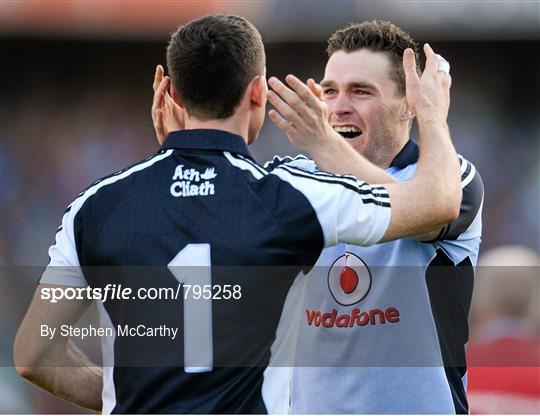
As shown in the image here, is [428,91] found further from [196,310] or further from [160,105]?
[196,310]

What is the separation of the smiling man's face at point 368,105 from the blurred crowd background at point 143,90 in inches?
193

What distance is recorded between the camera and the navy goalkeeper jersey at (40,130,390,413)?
2.56 metres

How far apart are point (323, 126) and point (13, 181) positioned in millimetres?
6959

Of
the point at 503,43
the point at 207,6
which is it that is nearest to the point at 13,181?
the point at 207,6

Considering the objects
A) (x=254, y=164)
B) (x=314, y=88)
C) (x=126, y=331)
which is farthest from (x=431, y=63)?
(x=126, y=331)

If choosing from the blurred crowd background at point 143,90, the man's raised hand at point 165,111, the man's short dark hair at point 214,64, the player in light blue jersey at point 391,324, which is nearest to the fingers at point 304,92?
the man's short dark hair at point 214,64

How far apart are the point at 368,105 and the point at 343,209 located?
149cm

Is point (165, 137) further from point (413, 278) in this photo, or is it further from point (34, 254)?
point (34, 254)

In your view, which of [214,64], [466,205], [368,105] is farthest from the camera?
[368,105]

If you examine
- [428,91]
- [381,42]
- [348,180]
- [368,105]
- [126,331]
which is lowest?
[126,331]

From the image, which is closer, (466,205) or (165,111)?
(165,111)

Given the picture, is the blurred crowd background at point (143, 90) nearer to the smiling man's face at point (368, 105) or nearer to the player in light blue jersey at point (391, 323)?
the smiling man's face at point (368, 105)

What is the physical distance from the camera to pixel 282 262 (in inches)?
102

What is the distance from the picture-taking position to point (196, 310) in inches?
102
